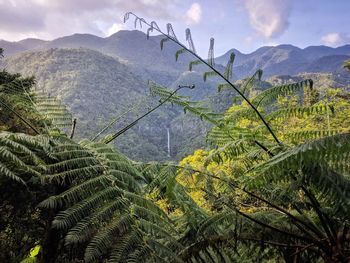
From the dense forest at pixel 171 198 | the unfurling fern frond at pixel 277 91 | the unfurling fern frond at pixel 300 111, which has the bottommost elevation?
the dense forest at pixel 171 198

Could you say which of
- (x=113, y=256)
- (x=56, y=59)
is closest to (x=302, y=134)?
(x=113, y=256)

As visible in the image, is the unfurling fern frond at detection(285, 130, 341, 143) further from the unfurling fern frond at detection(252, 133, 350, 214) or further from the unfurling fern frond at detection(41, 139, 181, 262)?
the unfurling fern frond at detection(41, 139, 181, 262)

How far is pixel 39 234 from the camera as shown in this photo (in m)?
2.40

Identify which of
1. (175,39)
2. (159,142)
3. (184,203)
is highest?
(175,39)

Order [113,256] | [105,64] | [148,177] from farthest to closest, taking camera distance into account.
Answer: [105,64]
[148,177]
[113,256]

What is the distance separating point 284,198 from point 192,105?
3.21 ft

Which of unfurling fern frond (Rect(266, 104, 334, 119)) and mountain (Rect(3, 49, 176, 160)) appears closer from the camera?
unfurling fern frond (Rect(266, 104, 334, 119))

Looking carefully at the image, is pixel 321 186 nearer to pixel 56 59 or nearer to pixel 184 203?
pixel 184 203

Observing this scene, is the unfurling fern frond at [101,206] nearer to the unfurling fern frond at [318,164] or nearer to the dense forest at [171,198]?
the dense forest at [171,198]

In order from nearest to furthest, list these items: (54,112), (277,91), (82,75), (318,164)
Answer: (318,164), (277,91), (54,112), (82,75)

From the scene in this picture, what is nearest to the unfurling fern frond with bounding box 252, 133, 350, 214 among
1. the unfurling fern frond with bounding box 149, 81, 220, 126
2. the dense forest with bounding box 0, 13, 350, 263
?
the dense forest with bounding box 0, 13, 350, 263

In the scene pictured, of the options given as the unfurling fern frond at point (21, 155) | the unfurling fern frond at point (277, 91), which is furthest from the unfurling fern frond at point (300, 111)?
the unfurling fern frond at point (21, 155)

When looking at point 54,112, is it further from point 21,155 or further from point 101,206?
point 101,206

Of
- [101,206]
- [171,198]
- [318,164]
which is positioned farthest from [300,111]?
[101,206]
